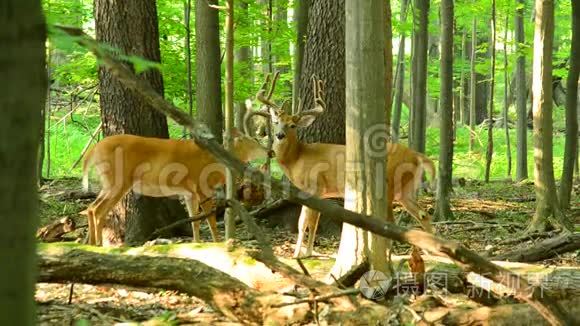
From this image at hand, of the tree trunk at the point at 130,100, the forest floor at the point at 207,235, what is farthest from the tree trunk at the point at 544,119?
the tree trunk at the point at 130,100

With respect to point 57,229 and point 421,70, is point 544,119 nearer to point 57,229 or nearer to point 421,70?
point 421,70

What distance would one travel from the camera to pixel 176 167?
824 centimetres

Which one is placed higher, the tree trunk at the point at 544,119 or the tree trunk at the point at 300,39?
the tree trunk at the point at 300,39

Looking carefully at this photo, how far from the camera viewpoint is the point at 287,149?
8.23 metres

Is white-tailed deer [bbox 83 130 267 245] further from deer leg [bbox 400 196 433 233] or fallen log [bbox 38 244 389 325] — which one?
fallen log [bbox 38 244 389 325]

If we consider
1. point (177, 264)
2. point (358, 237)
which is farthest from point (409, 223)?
point (177, 264)

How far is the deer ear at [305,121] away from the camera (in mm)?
8055

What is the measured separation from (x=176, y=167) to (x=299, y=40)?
409cm

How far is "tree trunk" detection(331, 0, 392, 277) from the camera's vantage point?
474 cm

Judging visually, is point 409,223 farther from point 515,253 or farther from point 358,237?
point 358,237

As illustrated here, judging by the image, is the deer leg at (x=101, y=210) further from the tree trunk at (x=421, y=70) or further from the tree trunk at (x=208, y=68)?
the tree trunk at (x=421, y=70)

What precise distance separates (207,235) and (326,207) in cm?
588

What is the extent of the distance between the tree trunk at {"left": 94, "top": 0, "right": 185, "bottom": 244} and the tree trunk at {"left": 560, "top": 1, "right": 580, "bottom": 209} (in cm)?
546

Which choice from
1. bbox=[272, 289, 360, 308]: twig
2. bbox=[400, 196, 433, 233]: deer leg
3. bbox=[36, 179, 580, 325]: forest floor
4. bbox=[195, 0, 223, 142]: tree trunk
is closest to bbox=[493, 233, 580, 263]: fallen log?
bbox=[36, 179, 580, 325]: forest floor
